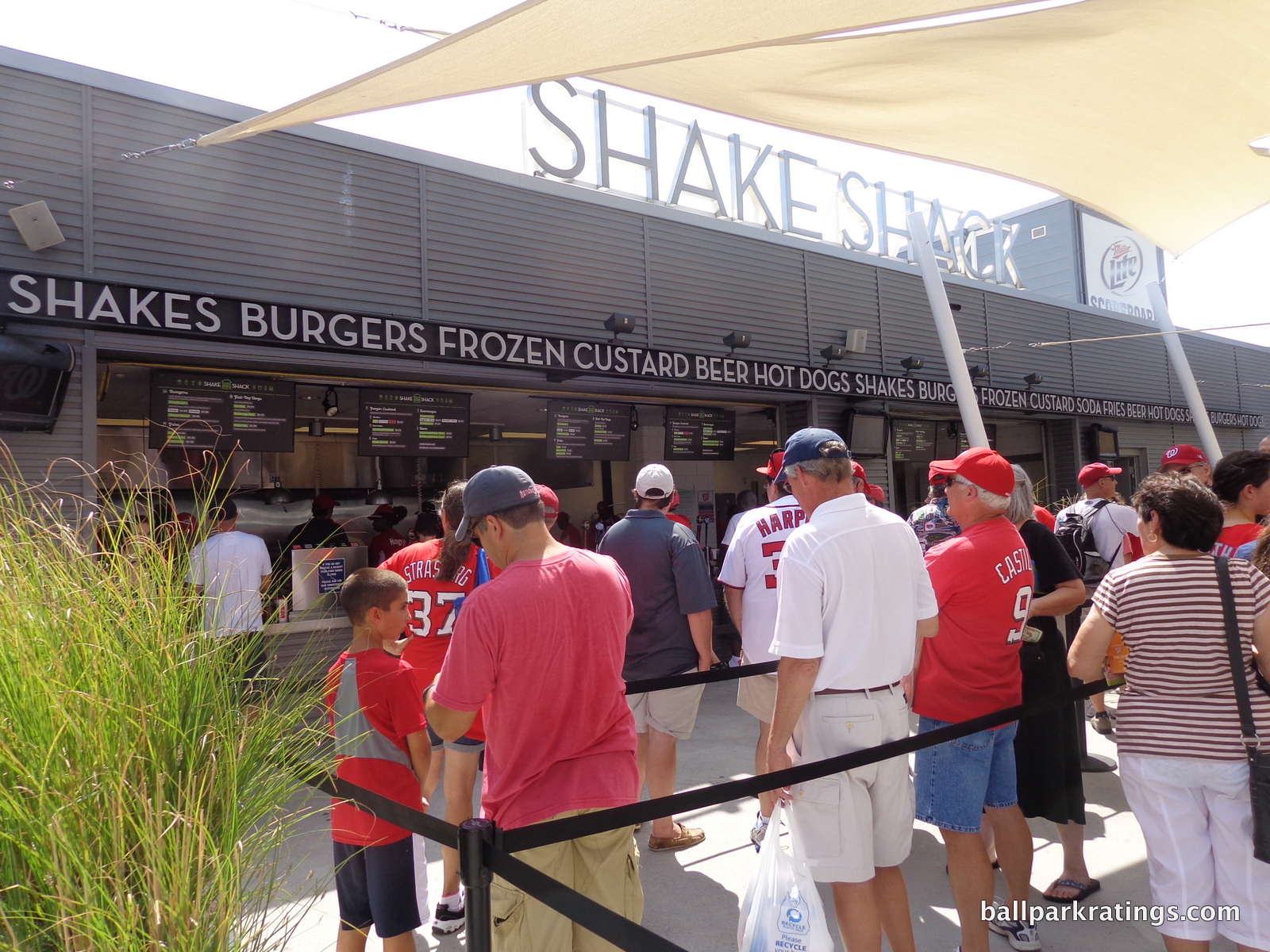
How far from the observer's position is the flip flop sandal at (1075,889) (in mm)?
3350

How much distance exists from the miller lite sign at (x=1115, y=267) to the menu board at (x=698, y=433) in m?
11.6

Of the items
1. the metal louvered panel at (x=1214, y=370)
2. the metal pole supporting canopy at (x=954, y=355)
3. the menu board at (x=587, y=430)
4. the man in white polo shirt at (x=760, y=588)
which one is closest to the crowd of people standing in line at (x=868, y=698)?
the man in white polo shirt at (x=760, y=588)

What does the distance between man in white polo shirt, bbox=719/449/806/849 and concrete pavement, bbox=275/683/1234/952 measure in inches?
13.9

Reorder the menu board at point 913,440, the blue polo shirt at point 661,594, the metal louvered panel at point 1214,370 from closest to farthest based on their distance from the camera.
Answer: the blue polo shirt at point 661,594 → the menu board at point 913,440 → the metal louvered panel at point 1214,370

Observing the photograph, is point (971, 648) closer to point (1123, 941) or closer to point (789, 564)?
point (789, 564)

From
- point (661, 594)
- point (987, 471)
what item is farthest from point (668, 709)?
point (987, 471)

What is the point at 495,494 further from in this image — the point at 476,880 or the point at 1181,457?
the point at 1181,457

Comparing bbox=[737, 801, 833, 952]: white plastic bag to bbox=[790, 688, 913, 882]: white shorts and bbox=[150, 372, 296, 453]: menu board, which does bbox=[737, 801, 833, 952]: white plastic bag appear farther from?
bbox=[150, 372, 296, 453]: menu board

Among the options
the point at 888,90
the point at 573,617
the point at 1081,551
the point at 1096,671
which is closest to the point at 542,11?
the point at 573,617

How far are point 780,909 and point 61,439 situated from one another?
4.99 m

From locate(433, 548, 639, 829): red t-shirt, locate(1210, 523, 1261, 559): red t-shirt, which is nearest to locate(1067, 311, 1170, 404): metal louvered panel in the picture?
locate(1210, 523, 1261, 559): red t-shirt

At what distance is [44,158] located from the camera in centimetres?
504

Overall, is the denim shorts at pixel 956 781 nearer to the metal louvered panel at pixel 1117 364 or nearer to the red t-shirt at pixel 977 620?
the red t-shirt at pixel 977 620

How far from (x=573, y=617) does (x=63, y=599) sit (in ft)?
3.68
